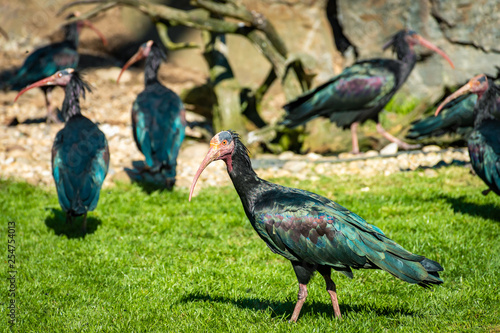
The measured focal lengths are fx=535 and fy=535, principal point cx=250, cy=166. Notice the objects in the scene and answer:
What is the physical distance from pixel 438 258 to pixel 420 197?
76.5 inches

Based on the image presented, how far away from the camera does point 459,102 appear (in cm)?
870

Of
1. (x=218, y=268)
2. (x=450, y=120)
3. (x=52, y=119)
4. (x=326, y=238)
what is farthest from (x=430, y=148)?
(x=52, y=119)

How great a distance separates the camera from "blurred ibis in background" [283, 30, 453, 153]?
9.48 m

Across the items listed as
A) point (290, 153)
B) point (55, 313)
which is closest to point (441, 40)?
point (290, 153)

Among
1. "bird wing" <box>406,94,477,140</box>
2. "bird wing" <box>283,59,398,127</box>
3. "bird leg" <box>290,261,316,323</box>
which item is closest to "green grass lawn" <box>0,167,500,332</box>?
"bird leg" <box>290,261,316,323</box>

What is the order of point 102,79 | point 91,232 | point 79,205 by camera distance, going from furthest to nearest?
point 102,79 < point 91,232 < point 79,205

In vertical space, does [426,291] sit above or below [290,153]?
above

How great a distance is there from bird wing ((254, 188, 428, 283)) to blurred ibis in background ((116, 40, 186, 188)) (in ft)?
11.9

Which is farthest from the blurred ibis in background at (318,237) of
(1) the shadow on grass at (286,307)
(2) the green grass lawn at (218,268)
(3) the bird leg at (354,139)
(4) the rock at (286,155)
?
(3) the bird leg at (354,139)

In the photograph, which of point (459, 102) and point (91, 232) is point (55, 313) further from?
point (459, 102)

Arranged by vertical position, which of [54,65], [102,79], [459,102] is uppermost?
[459,102]

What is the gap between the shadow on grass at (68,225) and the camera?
20.5 ft

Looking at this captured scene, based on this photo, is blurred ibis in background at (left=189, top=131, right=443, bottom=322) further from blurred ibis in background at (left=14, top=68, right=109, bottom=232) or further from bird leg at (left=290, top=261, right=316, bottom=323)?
blurred ibis in background at (left=14, top=68, right=109, bottom=232)

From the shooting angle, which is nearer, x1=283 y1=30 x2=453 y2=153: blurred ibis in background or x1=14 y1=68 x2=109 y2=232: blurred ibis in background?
x1=14 y1=68 x2=109 y2=232: blurred ibis in background
